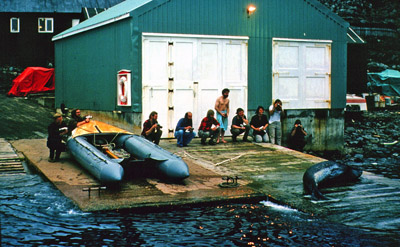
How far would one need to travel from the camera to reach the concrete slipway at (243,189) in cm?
938

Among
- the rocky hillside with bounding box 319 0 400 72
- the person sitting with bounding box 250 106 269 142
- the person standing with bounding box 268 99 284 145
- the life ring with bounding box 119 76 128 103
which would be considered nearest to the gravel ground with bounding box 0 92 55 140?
the life ring with bounding box 119 76 128 103

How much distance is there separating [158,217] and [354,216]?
3.31m

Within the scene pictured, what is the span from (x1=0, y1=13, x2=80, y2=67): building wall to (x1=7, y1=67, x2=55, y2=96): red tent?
1272cm

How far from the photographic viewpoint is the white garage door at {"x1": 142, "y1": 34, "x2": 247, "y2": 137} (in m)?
16.5

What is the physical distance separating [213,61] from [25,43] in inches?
1138

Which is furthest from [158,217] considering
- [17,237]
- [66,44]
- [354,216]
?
[66,44]

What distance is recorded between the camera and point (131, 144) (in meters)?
13.0

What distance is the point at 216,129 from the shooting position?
1599 centimetres

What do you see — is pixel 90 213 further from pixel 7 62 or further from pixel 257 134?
pixel 7 62

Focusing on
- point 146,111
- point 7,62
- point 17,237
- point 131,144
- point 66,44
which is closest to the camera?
point 17,237

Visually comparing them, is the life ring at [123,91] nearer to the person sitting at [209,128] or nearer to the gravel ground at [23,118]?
the person sitting at [209,128]

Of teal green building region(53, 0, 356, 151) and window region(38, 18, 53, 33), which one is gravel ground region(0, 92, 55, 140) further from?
window region(38, 18, 53, 33)

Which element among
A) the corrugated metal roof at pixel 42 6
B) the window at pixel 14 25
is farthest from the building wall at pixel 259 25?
the window at pixel 14 25

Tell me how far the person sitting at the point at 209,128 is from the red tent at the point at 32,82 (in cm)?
1611
